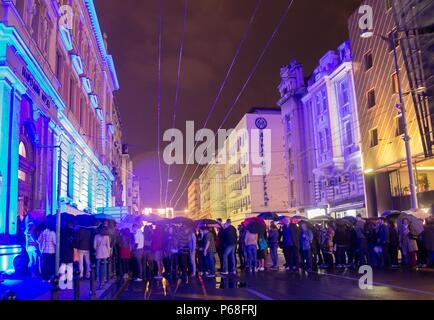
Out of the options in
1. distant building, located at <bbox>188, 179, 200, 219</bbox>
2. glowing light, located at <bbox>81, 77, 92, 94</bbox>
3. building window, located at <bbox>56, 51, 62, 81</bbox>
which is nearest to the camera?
building window, located at <bbox>56, 51, 62, 81</bbox>

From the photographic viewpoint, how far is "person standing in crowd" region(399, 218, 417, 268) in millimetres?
16953

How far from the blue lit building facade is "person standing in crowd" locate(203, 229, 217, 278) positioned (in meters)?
5.28

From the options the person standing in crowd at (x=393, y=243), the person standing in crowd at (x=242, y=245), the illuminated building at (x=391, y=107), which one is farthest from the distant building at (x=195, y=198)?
the person standing in crowd at (x=393, y=243)

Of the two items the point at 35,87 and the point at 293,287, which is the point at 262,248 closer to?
the point at 293,287

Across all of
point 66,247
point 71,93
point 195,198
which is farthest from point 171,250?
point 195,198

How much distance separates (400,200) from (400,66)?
8.57m

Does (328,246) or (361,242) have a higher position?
(361,242)

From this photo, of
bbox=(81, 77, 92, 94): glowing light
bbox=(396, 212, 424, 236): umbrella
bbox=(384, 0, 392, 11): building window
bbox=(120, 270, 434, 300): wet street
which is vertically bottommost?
bbox=(120, 270, 434, 300): wet street

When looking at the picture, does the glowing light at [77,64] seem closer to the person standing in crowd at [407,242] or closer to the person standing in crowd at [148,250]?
the person standing in crowd at [148,250]

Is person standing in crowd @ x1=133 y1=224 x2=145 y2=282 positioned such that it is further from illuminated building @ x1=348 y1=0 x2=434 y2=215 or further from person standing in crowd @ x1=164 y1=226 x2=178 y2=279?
illuminated building @ x1=348 y1=0 x2=434 y2=215

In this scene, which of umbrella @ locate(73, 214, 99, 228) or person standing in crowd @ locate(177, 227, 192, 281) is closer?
umbrella @ locate(73, 214, 99, 228)

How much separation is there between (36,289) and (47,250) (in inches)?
100

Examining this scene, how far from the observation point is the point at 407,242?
17.1 meters

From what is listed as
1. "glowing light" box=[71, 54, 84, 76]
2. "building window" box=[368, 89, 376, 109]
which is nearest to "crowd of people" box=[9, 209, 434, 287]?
"building window" box=[368, 89, 376, 109]
